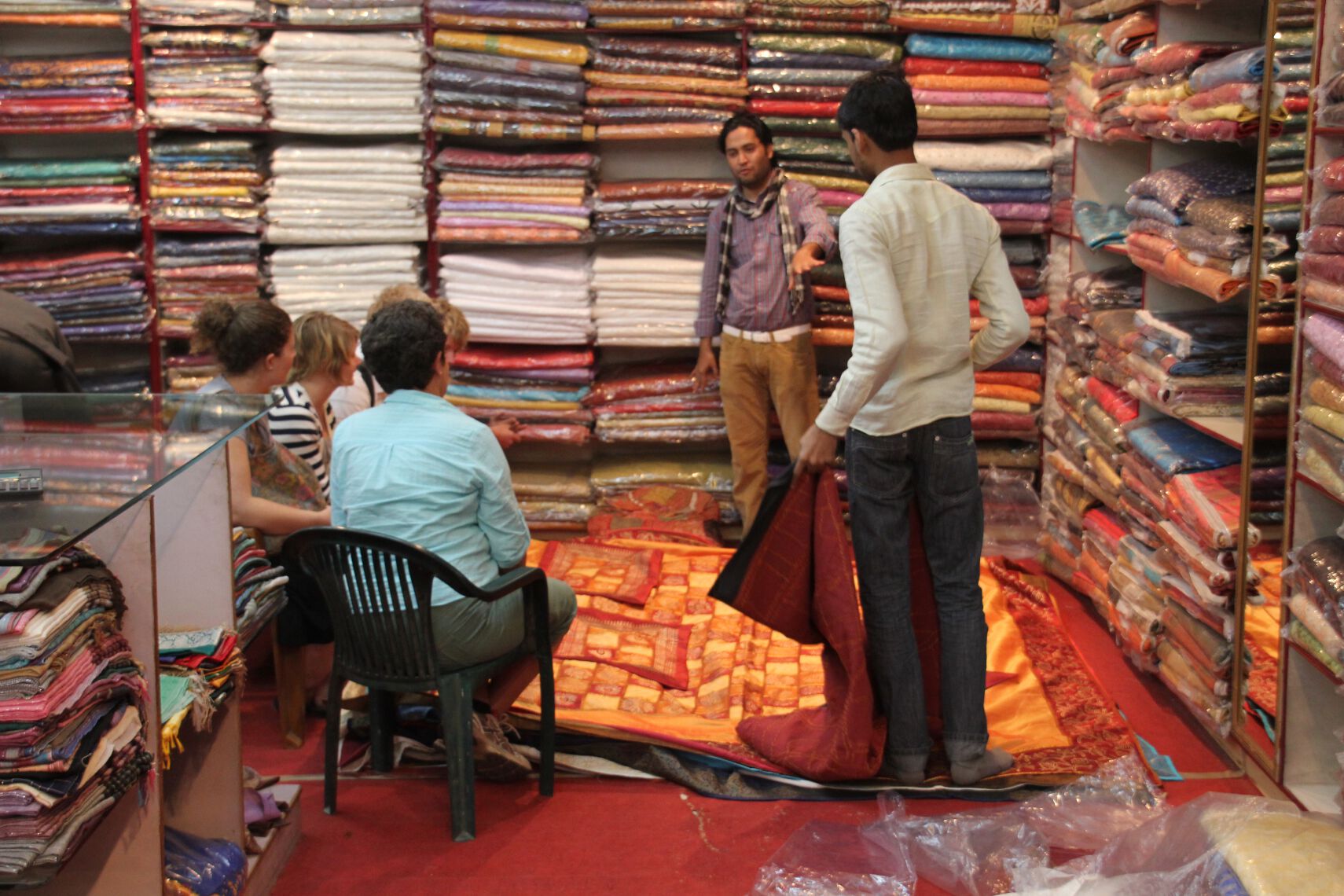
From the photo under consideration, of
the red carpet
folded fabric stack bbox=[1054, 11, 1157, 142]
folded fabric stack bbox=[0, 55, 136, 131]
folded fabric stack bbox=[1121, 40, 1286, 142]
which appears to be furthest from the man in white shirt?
folded fabric stack bbox=[0, 55, 136, 131]

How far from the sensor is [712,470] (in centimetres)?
632

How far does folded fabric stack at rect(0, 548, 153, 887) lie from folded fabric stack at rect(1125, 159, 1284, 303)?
2749 mm

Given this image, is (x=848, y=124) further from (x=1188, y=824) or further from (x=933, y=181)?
(x=1188, y=824)

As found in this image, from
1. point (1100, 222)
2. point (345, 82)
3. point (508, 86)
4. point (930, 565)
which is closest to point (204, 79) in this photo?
point (345, 82)

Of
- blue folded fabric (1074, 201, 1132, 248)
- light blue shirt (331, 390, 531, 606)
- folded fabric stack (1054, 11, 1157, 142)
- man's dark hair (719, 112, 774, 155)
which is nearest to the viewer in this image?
light blue shirt (331, 390, 531, 606)

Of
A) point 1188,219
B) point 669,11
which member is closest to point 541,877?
point 1188,219

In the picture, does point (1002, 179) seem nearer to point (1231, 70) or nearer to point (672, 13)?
point (672, 13)

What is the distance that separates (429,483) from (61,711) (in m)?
1.38

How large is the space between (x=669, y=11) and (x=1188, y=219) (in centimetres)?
252

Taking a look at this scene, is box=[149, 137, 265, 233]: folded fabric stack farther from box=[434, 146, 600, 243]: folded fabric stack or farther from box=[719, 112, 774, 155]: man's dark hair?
box=[719, 112, 774, 155]: man's dark hair

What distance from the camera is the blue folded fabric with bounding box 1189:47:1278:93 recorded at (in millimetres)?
3727

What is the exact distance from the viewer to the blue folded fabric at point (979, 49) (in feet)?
19.6

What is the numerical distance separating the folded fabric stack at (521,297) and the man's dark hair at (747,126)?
34.0 inches

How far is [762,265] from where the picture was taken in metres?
5.73
